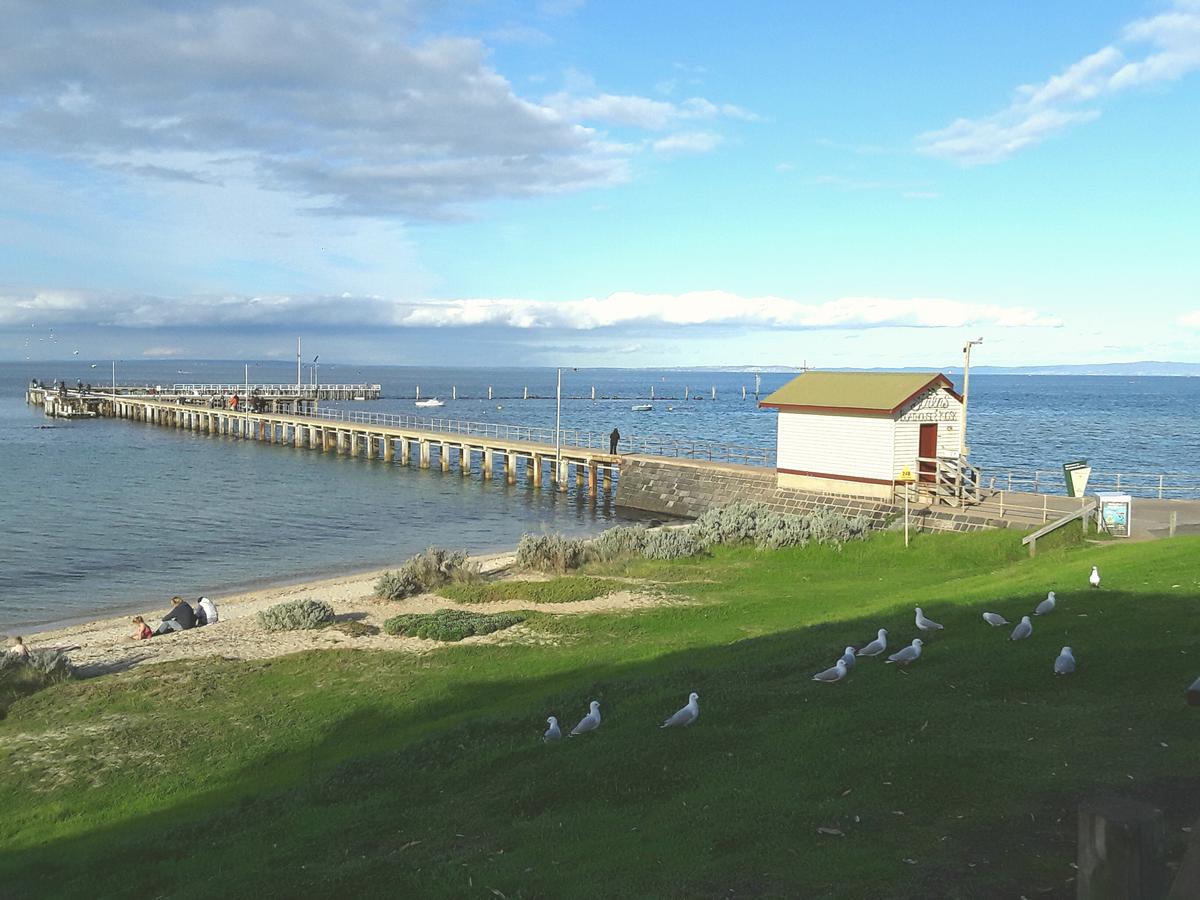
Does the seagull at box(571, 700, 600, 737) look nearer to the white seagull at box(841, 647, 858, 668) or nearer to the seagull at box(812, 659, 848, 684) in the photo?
the seagull at box(812, 659, 848, 684)

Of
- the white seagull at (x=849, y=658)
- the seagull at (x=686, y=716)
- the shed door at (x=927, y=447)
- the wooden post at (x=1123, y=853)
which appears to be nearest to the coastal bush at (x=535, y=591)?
the white seagull at (x=849, y=658)

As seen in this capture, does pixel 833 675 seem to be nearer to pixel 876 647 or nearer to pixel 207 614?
pixel 876 647

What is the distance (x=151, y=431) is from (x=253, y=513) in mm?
49131

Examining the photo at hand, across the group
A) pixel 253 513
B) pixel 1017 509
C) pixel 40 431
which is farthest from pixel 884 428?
pixel 40 431

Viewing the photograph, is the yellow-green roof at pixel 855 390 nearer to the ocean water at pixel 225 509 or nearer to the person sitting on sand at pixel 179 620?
the ocean water at pixel 225 509

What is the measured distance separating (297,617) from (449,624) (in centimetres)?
370

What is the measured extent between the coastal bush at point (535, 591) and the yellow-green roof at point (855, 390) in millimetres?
10670

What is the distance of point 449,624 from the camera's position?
65.0ft

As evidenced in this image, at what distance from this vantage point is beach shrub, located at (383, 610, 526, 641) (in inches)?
763

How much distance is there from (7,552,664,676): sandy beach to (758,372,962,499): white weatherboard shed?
36.1 ft

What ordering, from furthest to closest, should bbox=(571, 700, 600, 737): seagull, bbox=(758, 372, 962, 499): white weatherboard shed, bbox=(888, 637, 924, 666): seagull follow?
bbox=(758, 372, 962, 499): white weatherboard shed, bbox=(888, 637, 924, 666): seagull, bbox=(571, 700, 600, 737): seagull

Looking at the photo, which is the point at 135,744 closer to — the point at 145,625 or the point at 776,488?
the point at 145,625

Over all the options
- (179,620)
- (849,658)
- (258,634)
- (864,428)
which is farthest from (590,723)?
(864,428)

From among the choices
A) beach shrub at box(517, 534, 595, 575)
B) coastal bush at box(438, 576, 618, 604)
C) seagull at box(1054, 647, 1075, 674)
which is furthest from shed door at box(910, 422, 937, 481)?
seagull at box(1054, 647, 1075, 674)
